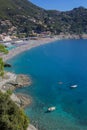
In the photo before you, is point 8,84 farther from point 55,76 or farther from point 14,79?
point 55,76

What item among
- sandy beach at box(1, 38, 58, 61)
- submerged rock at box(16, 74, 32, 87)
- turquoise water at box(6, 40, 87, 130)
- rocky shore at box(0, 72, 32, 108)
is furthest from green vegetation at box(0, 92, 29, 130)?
sandy beach at box(1, 38, 58, 61)

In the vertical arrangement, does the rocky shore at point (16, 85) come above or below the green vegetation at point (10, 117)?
below

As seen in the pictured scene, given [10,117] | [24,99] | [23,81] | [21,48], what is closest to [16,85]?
[23,81]

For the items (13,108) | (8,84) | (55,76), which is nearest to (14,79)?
(8,84)

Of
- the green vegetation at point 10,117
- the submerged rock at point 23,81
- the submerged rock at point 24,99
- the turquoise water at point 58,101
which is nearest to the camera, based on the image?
the green vegetation at point 10,117

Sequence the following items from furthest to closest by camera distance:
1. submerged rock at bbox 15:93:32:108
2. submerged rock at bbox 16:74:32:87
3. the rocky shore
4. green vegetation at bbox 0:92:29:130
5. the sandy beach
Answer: the sandy beach, submerged rock at bbox 16:74:32:87, the rocky shore, submerged rock at bbox 15:93:32:108, green vegetation at bbox 0:92:29:130

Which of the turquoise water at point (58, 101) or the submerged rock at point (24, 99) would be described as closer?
the turquoise water at point (58, 101)

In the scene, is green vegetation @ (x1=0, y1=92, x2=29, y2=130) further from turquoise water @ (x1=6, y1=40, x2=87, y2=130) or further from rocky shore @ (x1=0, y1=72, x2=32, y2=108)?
rocky shore @ (x1=0, y1=72, x2=32, y2=108)

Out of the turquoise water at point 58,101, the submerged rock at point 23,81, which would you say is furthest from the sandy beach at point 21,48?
the submerged rock at point 23,81

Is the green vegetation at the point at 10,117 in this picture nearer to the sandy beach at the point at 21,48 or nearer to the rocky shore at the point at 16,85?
the rocky shore at the point at 16,85
